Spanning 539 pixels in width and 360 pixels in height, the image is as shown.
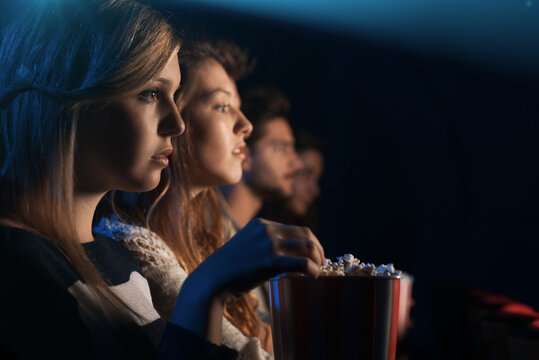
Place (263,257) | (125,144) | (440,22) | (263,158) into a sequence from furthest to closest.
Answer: (440,22) < (263,158) < (125,144) < (263,257)

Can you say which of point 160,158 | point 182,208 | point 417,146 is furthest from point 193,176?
point 417,146

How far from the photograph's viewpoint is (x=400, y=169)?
4.07m

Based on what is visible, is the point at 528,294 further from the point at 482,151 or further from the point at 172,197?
the point at 172,197

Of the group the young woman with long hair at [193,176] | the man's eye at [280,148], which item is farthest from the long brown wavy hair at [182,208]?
the man's eye at [280,148]

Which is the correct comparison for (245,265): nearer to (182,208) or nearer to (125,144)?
(125,144)

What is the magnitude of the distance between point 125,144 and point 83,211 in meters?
0.13

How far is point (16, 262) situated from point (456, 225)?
275cm

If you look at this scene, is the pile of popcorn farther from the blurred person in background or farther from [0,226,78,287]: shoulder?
the blurred person in background

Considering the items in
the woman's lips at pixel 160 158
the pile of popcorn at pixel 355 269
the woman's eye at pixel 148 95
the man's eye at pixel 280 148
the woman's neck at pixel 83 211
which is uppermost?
the man's eye at pixel 280 148

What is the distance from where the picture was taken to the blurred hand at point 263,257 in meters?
0.66

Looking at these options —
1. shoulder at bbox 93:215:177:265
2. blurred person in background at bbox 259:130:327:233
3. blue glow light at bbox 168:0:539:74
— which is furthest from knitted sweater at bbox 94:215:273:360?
blurred person in background at bbox 259:130:327:233

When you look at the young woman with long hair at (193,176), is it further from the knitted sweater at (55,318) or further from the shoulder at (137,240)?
the knitted sweater at (55,318)

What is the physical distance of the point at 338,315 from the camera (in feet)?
2.25

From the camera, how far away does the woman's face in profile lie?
81 cm
